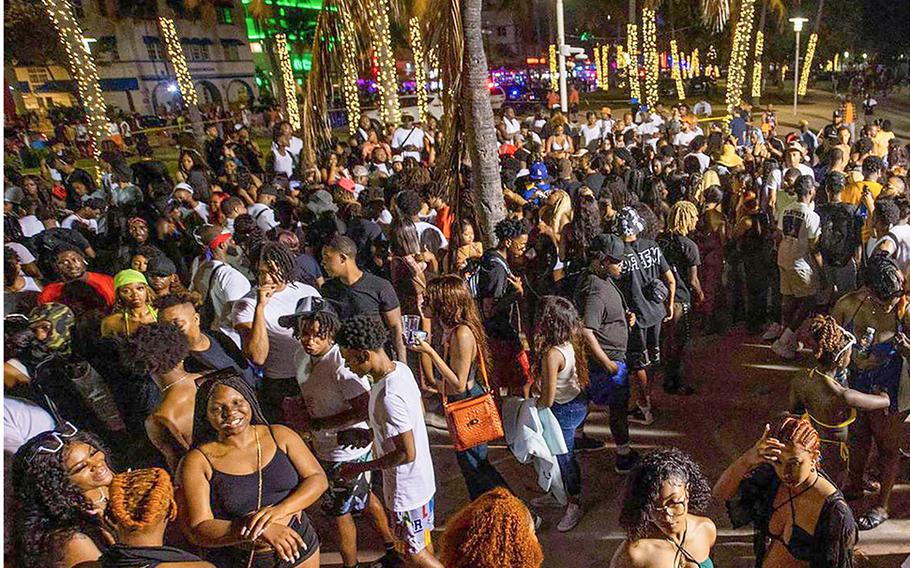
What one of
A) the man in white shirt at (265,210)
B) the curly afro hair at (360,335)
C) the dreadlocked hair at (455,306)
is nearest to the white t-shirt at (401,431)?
the curly afro hair at (360,335)

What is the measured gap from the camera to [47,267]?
20.9ft

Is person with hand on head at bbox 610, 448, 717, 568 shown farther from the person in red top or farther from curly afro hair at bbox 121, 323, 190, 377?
the person in red top

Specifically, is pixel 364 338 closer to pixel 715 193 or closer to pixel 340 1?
pixel 340 1

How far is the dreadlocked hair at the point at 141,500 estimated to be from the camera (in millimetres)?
2416

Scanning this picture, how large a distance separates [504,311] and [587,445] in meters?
1.30

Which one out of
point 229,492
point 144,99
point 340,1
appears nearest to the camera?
point 229,492

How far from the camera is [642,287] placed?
197 inches

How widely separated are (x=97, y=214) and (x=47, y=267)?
8.13ft

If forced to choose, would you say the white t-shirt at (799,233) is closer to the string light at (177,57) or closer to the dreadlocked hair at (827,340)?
the dreadlocked hair at (827,340)

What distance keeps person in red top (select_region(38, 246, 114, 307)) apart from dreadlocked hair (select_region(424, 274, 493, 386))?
2.96 m

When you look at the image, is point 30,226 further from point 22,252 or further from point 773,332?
point 773,332

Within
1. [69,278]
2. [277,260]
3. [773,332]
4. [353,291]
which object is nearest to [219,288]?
[277,260]

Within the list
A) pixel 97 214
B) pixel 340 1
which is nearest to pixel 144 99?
pixel 97 214

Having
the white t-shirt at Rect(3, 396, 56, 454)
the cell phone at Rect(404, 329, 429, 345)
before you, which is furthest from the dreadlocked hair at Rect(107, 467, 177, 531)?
the cell phone at Rect(404, 329, 429, 345)
